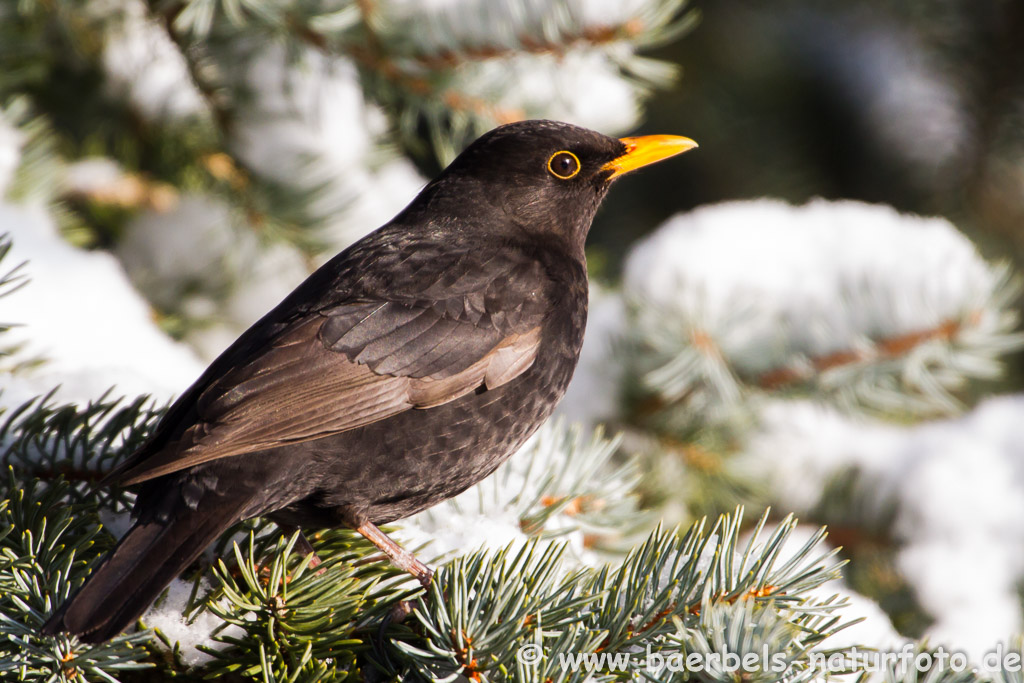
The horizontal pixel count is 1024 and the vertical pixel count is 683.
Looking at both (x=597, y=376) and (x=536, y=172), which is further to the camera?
(x=597, y=376)

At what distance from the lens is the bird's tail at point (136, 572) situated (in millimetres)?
1768

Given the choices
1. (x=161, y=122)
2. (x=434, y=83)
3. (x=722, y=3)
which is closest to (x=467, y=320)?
(x=434, y=83)

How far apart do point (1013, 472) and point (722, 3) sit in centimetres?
311

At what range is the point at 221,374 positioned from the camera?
→ 7.86 ft

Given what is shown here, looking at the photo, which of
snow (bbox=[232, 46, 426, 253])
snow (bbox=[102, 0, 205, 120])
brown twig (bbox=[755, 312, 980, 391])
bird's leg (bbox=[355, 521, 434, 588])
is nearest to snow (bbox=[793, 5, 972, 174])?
brown twig (bbox=[755, 312, 980, 391])

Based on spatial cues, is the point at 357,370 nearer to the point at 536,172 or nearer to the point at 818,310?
the point at 536,172

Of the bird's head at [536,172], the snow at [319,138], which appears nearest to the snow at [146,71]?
the snow at [319,138]

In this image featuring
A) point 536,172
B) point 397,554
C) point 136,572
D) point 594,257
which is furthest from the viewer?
point 594,257

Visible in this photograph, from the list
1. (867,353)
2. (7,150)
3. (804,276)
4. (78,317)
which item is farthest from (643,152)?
(7,150)

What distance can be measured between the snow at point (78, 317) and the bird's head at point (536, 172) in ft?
3.52

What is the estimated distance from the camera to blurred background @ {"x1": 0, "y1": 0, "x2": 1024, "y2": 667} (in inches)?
123

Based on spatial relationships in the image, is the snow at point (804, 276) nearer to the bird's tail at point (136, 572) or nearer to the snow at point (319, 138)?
the snow at point (319, 138)

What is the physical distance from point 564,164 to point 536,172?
10 centimetres

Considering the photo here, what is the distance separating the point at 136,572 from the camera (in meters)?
1.91
